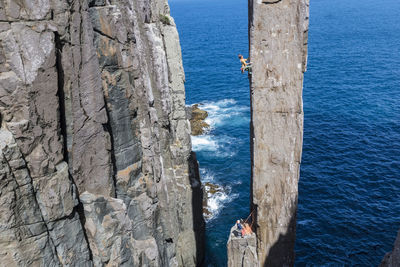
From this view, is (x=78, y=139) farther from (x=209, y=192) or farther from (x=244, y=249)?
(x=209, y=192)

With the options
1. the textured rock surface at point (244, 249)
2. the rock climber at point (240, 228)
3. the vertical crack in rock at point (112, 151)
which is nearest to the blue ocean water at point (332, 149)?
the textured rock surface at point (244, 249)

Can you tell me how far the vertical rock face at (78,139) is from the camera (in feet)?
39.3

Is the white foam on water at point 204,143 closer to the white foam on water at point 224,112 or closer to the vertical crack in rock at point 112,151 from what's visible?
the white foam on water at point 224,112

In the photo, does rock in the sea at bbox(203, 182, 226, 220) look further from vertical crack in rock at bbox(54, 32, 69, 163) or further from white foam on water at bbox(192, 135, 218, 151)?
vertical crack in rock at bbox(54, 32, 69, 163)

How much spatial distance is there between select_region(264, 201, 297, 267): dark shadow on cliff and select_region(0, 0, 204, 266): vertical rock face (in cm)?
641

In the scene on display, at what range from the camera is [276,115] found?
15266mm

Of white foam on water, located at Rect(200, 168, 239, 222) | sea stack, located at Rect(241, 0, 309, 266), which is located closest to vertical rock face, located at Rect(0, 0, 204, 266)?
sea stack, located at Rect(241, 0, 309, 266)

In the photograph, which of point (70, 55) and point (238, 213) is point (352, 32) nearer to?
point (238, 213)

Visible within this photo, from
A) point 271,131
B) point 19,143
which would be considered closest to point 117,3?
point 19,143

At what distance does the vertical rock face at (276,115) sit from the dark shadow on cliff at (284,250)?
5 cm

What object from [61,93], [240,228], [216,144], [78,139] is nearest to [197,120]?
[216,144]

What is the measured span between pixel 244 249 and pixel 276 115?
7.08 metres

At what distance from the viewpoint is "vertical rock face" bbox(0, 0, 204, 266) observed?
12.0m

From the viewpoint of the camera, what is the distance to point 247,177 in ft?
142
